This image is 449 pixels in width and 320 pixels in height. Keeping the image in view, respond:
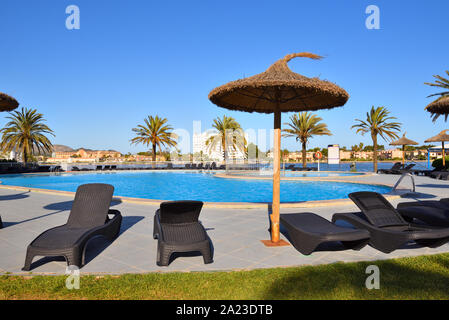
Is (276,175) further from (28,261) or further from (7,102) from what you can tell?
(7,102)

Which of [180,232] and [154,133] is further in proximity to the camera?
[154,133]

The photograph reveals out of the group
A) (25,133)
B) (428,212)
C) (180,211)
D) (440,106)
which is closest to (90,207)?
(180,211)

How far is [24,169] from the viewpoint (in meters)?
26.1

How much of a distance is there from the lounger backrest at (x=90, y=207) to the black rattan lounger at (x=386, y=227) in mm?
4269

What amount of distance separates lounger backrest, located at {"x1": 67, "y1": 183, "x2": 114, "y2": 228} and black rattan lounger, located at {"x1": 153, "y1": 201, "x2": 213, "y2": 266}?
3.36 feet

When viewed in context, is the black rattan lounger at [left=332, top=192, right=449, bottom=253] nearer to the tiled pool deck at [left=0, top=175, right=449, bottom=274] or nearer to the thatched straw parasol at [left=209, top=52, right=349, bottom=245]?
the tiled pool deck at [left=0, top=175, right=449, bottom=274]

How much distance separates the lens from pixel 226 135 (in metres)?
37.5

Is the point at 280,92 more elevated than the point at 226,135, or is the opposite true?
the point at 226,135

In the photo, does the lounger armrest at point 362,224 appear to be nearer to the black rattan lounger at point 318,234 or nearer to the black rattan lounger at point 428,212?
the black rattan lounger at point 318,234

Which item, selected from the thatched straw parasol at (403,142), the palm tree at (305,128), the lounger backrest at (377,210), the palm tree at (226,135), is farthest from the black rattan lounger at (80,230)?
the palm tree at (226,135)

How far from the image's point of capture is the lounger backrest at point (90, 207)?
493cm

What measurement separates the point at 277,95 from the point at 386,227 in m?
2.94

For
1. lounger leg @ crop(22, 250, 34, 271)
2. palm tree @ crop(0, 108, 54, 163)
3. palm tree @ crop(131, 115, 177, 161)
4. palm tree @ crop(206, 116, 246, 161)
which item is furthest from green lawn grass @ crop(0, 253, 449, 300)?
palm tree @ crop(131, 115, 177, 161)

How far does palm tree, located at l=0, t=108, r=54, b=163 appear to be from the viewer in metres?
28.5
